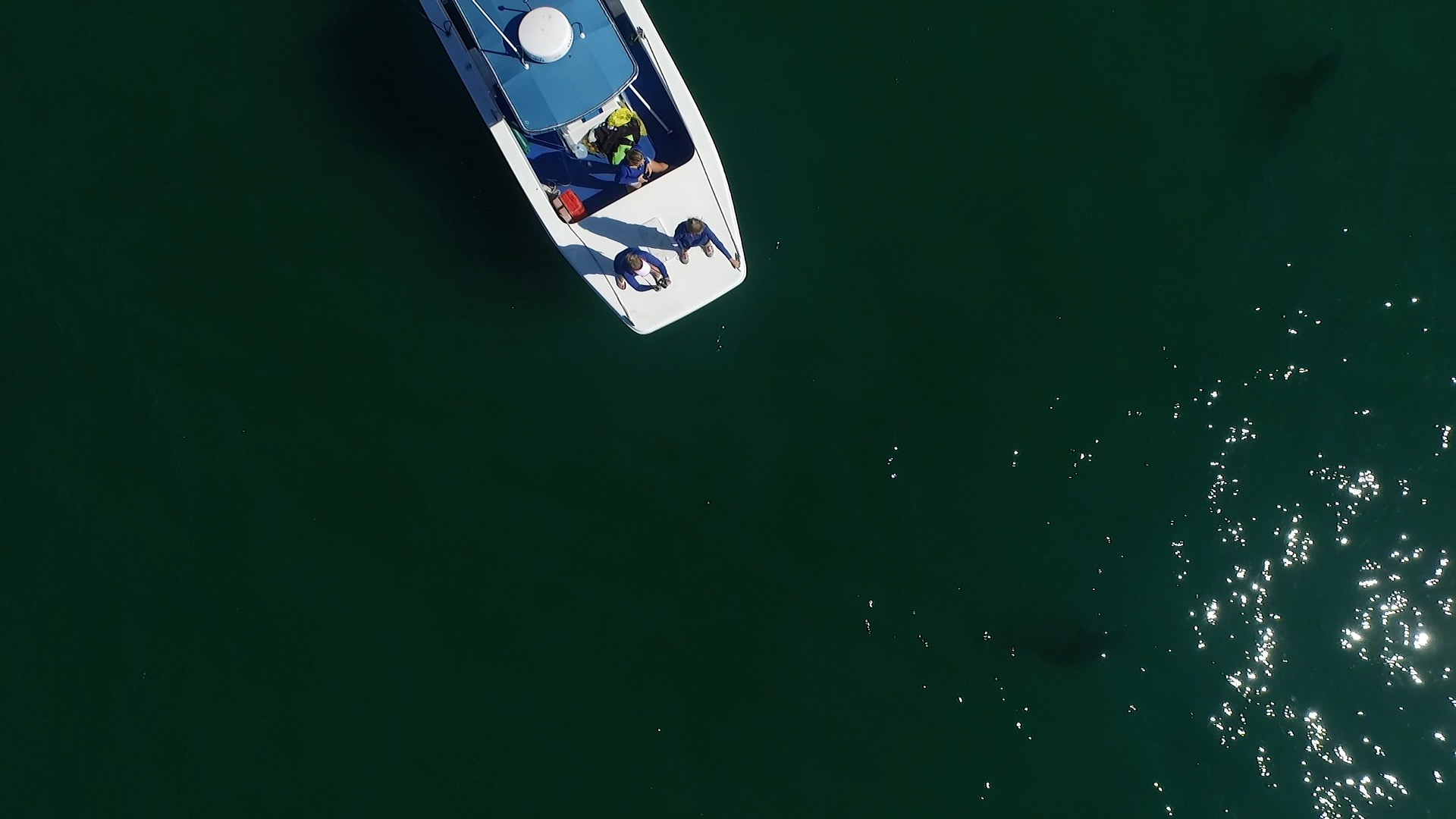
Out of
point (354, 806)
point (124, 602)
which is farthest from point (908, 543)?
point (124, 602)

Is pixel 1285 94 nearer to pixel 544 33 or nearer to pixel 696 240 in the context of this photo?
pixel 696 240

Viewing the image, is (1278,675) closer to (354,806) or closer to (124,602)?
(354,806)

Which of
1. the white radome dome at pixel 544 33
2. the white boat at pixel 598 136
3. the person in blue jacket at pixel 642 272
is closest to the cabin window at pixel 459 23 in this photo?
the white boat at pixel 598 136

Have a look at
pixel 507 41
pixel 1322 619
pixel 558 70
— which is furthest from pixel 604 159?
pixel 1322 619

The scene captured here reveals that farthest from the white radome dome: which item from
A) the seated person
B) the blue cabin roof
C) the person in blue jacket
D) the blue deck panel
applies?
the person in blue jacket

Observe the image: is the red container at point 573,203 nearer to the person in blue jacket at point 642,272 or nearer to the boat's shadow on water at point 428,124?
the person in blue jacket at point 642,272

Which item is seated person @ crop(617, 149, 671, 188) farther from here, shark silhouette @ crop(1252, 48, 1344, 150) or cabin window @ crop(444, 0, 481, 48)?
shark silhouette @ crop(1252, 48, 1344, 150)

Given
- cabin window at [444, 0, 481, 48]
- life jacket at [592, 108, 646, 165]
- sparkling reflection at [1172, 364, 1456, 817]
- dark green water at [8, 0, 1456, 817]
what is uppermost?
cabin window at [444, 0, 481, 48]
